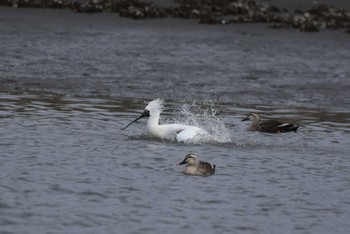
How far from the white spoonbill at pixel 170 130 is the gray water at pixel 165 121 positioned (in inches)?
7.7

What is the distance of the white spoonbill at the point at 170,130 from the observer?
16.2 meters

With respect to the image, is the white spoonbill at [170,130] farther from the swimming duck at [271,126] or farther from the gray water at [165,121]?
the swimming duck at [271,126]

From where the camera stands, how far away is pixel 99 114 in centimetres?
1888

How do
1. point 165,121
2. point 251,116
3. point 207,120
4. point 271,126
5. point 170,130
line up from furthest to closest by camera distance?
point 165,121 → point 207,120 → point 251,116 → point 271,126 → point 170,130

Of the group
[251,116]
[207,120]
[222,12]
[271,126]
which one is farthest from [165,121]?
[222,12]

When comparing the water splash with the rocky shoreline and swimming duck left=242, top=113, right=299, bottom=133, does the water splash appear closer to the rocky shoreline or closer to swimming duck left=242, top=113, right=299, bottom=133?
swimming duck left=242, top=113, right=299, bottom=133

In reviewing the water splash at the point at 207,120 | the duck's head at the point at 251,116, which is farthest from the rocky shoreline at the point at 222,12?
the duck's head at the point at 251,116

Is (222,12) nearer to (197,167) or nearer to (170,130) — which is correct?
(170,130)

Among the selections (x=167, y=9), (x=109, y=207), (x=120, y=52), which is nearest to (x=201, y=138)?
(x=109, y=207)

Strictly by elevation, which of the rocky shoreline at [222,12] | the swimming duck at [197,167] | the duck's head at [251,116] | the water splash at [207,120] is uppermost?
the rocky shoreline at [222,12]

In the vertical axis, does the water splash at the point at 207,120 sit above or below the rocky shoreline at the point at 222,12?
below

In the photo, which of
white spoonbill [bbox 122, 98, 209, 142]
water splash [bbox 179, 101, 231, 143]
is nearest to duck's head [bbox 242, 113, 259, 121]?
water splash [bbox 179, 101, 231, 143]

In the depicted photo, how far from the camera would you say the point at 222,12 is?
30.0 meters

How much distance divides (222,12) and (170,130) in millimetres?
13930
